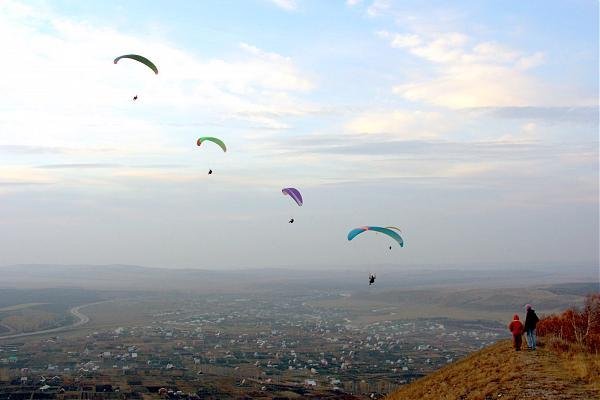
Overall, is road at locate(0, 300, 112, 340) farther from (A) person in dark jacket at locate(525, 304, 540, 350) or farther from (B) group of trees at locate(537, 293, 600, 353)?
(A) person in dark jacket at locate(525, 304, 540, 350)

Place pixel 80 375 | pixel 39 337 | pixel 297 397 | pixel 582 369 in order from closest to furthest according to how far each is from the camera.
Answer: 1. pixel 582 369
2. pixel 297 397
3. pixel 80 375
4. pixel 39 337

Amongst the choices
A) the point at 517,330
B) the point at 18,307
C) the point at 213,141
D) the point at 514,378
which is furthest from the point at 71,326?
the point at 514,378

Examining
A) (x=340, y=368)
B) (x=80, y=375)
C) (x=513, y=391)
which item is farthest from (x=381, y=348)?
(x=513, y=391)

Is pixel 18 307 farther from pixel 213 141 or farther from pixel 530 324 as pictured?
pixel 530 324

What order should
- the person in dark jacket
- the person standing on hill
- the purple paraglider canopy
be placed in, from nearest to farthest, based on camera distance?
the person in dark jacket → the person standing on hill → the purple paraglider canopy

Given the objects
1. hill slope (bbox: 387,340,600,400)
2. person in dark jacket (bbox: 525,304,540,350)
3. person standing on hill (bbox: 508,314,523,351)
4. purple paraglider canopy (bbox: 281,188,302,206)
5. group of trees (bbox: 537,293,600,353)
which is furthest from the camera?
purple paraglider canopy (bbox: 281,188,302,206)

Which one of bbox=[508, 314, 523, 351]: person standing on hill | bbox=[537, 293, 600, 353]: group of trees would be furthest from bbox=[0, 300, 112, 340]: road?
bbox=[508, 314, 523, 351]: person standing on hill

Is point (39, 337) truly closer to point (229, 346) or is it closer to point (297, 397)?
point (229, 346)
